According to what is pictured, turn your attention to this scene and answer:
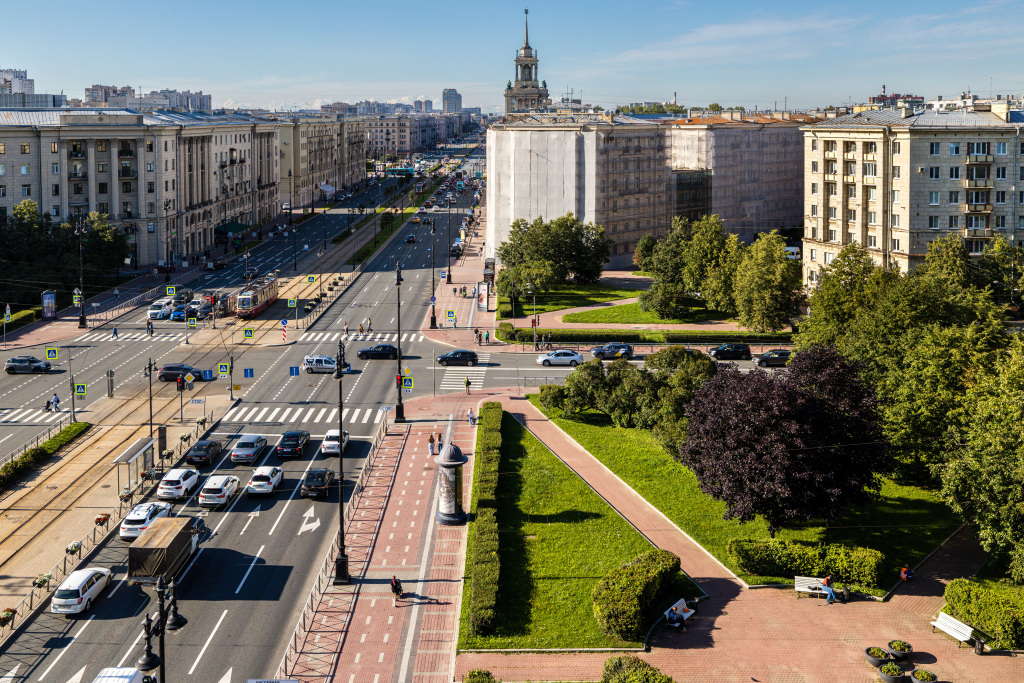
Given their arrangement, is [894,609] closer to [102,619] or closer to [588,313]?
[102,619]

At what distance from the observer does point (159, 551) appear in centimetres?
3638

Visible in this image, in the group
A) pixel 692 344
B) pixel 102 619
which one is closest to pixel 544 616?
pixel 102 619

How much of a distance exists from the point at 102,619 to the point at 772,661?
81.3 ft

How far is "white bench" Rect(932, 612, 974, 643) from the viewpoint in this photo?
36500 millimetres

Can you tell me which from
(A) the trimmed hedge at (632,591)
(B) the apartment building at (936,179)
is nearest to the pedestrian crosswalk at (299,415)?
(A) the trimmed hedge at (632,591)

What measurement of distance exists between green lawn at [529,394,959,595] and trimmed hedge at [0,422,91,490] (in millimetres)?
30695

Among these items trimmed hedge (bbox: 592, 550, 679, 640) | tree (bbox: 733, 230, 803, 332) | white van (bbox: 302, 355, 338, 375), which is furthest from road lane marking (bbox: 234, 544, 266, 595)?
tree (bbox: 733, 230, 803, 332)

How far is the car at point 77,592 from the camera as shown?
126ft

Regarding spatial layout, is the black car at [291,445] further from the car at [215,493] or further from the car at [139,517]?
the car at [139,517]

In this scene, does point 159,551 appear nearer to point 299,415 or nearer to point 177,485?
point 177,485

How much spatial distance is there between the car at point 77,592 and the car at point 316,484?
12.3 m

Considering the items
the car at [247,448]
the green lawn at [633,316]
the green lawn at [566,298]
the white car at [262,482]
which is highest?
the green lawn at [566,298]

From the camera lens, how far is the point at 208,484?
4991cm

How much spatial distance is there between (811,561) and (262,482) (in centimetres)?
2658
